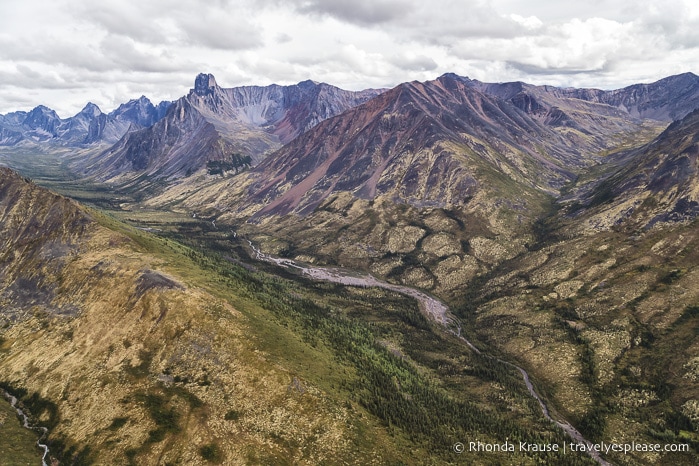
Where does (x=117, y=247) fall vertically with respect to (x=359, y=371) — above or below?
above

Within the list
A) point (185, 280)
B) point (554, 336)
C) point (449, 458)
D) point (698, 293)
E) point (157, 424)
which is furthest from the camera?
point (554, 336)

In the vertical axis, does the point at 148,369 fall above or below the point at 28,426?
above

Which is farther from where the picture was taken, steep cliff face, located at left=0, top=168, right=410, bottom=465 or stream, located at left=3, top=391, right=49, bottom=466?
stream, located at left=3, top=391, right=49, bottom=466

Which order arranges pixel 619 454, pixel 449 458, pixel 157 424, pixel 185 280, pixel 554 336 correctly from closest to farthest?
1. pixel 157 424
2. pixel 449 458
3. pixel 619 454
4. pixel 185 280
5. pixel 554 336

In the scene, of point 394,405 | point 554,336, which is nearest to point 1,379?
point 394,405

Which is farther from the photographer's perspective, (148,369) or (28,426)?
(148,369)

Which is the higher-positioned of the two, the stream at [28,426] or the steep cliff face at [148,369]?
the steep cliff face at [148,369]

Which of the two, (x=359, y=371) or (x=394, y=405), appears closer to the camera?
(x=394, y=405)

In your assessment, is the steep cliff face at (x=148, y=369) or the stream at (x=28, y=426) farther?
the stream at (x=28, y=426)

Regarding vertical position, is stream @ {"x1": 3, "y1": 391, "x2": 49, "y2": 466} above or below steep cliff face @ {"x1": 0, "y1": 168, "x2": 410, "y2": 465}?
below

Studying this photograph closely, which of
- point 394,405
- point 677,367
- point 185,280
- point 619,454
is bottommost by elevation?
point 619,454

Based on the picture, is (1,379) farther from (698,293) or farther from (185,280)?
(698,293)
